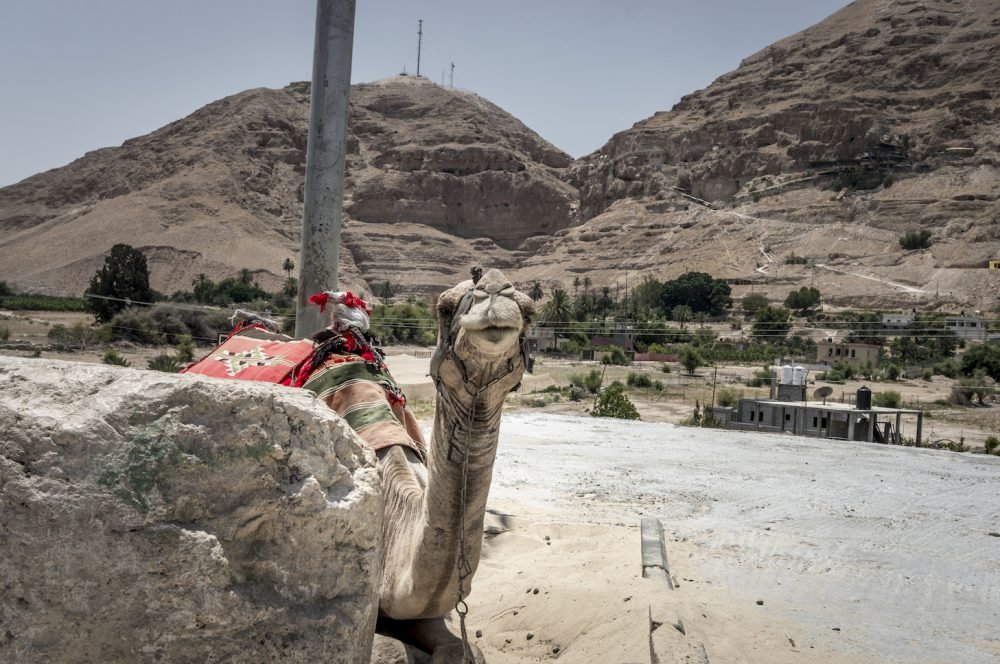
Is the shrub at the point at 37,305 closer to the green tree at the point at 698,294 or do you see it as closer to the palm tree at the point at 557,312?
the palm tree at the point at 557,312

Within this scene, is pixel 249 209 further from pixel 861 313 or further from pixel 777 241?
pixel 861 313

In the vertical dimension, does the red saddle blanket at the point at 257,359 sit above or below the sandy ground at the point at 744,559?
above

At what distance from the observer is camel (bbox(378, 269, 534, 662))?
2461 mm

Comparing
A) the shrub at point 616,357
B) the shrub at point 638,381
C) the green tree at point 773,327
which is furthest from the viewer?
the green tree at point 773,327

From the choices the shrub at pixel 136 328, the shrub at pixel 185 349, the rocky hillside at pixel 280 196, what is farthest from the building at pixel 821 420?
the rocky hillside at pixel 280 196

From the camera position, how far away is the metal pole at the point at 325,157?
26.9ft

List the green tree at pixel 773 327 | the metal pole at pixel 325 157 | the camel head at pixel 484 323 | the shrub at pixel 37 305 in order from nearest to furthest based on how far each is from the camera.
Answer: the camel head at pixel 484 323
the metal pole at pixel 325 157
the shrub at pixel 37 305
the green tree at pixel 773 327

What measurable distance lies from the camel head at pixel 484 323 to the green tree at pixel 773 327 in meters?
67.0

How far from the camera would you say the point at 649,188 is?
378 ft

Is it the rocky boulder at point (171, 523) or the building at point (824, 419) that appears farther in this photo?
the building at point (824, 419)

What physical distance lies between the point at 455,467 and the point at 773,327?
68555 mm

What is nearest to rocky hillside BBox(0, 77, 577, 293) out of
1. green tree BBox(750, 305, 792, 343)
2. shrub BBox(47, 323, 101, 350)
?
green tree BBox(750, 305, 792, 343)

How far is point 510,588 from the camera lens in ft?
17.9

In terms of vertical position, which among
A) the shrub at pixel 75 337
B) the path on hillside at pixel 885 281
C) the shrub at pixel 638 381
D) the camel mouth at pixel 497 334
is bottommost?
the shrub at pixel 638 381
